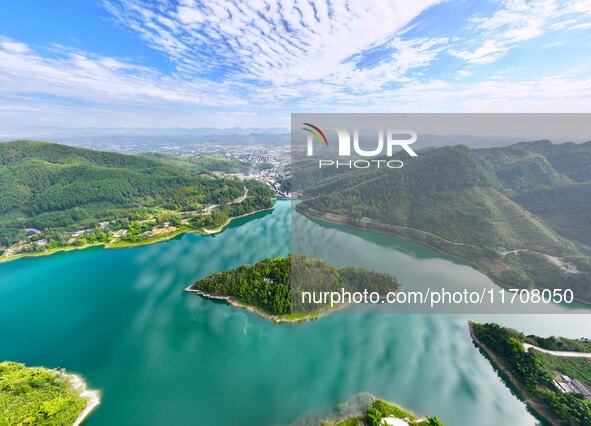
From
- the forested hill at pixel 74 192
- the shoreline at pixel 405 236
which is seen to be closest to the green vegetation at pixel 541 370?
the shoreline at pixel 405 236

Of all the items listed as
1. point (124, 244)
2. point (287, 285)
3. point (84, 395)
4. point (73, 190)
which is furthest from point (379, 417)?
point (73, 190)

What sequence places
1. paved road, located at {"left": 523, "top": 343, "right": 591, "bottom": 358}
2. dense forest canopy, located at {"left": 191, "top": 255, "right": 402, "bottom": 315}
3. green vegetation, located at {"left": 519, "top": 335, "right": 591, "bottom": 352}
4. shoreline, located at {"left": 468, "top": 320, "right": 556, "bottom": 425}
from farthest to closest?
dense forest canopy, located at {"left": 191, "top": 255, "right": 402, "bottom": 315} → green vegetation, located at {"left": 519, "top": 335, "right": 591, "bottom": 352} → paved road, located at {"left": 523, "top": 343, "right": 591, "bottom": 358} → shoreline, located at {"left": 468, "top": 320, "right": 556, "bottom": 425}

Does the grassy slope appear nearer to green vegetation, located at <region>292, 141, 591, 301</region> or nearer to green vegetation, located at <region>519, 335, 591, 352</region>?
green vegetation, located at <region>292, 141, 591, 301</region>

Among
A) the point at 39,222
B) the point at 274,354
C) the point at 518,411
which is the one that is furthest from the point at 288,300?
the point at 39,222

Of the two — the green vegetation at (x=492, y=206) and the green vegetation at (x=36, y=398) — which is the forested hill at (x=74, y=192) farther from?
the green vegetation at (x=36, y=398)

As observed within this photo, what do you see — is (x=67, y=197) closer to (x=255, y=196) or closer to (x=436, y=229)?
(x=255, y=196)

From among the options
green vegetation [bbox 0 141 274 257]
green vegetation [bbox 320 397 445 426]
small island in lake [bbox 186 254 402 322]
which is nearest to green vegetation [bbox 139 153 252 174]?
green vegetation [bbox 0 141 274 257]

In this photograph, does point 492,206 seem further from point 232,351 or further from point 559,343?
point 232,351
